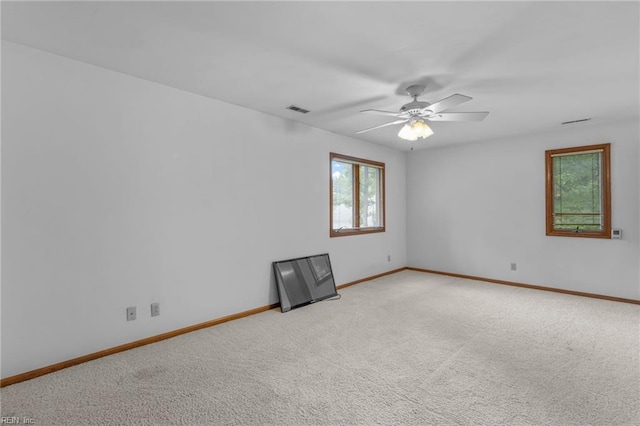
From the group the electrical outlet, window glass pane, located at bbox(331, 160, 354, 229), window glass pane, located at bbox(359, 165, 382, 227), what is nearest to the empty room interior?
the electrical outlet

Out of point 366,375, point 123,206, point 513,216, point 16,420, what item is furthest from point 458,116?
point 16,420

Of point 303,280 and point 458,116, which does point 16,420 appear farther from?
point 458,116

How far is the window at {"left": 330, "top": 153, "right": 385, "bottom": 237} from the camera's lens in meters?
5.03

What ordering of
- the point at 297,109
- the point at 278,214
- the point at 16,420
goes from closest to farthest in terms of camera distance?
the point at 16,420 < the point at 297,109 < the point at 278,214

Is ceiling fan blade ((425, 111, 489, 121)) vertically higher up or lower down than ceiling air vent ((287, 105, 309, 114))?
lower down

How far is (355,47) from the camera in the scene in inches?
91.0

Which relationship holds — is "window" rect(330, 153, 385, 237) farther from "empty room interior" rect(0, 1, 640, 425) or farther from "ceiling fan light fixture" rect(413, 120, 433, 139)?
"ceiling fan light fixture" rect(413, 120, 433, 139)

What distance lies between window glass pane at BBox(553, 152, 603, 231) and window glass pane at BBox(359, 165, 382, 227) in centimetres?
274

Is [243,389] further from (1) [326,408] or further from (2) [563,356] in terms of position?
(2) [563,356]

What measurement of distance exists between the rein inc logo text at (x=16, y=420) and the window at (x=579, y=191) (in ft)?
20.0

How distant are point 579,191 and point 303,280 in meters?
4.27

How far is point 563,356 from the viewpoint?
104 inches

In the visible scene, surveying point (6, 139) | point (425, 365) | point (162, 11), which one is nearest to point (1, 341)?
point (6, 139)

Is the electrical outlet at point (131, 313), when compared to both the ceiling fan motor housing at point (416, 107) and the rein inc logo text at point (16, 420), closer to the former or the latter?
the rein inc logo text at point (16, 420)
